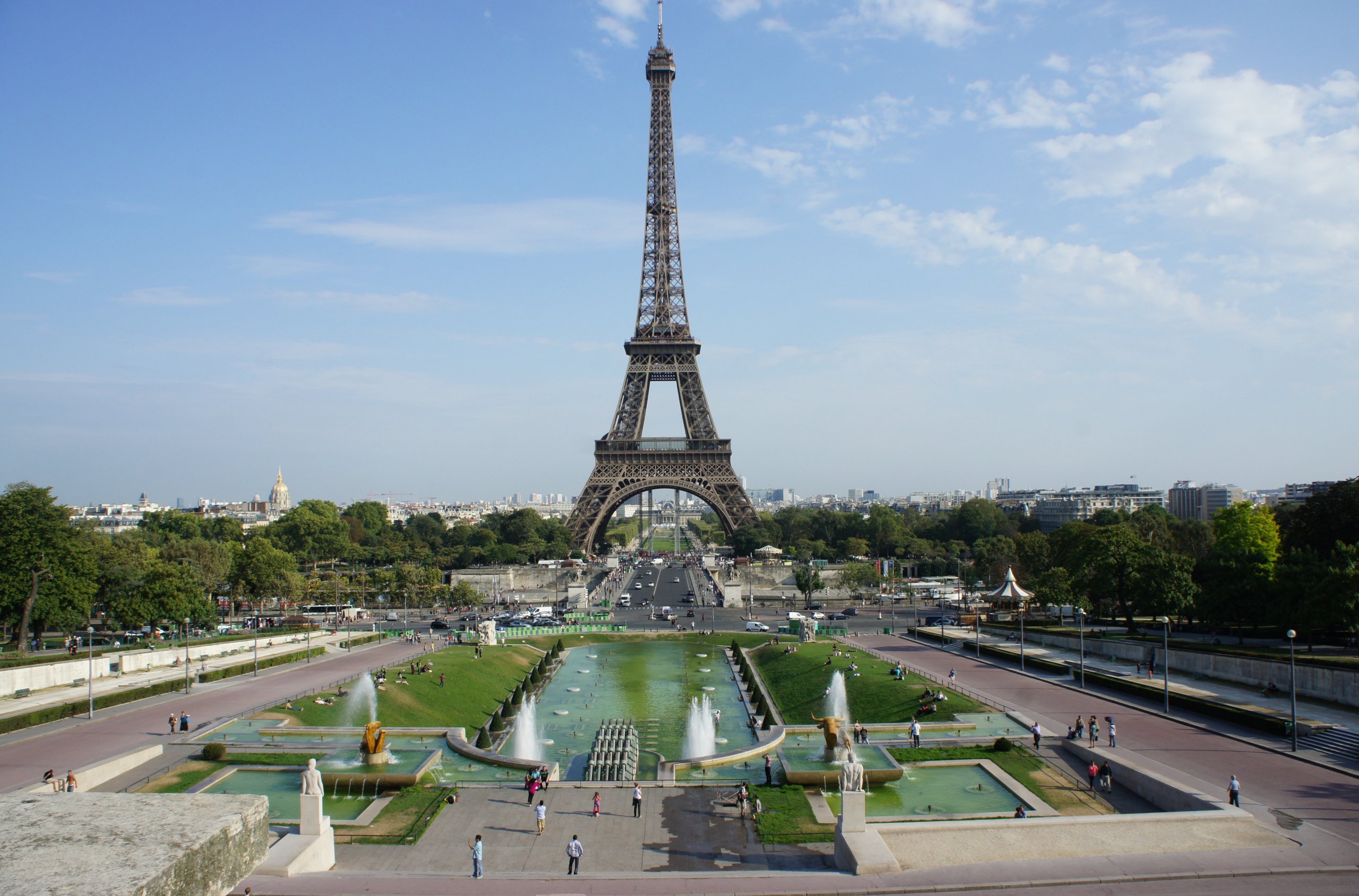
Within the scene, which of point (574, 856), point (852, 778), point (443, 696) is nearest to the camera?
point (574, 856)

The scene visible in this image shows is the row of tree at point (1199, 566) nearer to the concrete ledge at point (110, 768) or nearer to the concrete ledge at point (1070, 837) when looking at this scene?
the concrete ledge at point (1070, 837)

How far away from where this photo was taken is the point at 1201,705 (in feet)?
115

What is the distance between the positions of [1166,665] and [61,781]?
3631 cm

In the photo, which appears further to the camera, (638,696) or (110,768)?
(638,696)

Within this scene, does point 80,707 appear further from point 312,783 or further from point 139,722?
point 312,783

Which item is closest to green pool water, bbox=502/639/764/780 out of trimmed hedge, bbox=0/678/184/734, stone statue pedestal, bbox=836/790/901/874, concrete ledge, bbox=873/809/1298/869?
stone statue pedestal, bbox=836/790/901/874

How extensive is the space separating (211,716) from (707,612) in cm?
4600

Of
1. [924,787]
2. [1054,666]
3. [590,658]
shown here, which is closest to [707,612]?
[590,658]

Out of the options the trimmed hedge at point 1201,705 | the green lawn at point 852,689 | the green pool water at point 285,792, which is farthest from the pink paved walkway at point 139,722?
the trimmed hedge at point 1201,705

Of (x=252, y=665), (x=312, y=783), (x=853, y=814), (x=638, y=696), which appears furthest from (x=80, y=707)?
(x=853, y=814)

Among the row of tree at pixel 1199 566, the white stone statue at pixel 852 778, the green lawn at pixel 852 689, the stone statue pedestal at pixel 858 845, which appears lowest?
the green lawn at pixel 852 689

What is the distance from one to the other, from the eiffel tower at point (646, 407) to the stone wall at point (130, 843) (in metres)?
96.6

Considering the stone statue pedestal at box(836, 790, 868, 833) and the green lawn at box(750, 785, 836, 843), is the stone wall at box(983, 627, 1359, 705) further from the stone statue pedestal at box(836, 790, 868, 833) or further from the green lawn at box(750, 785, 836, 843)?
the stone statue pedestal at box(836, 790, 868, 833)

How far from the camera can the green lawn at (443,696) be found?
3756cm
